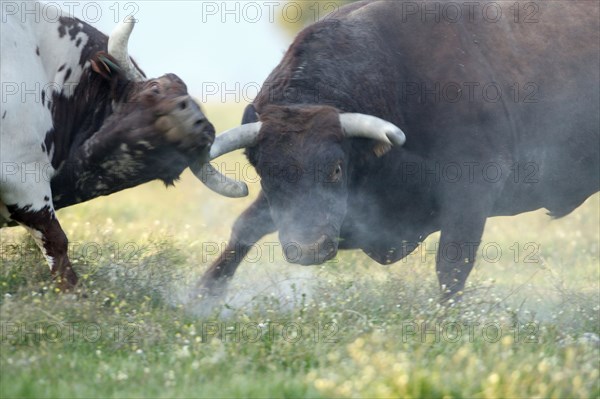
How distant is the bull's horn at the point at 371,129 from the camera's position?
755cm

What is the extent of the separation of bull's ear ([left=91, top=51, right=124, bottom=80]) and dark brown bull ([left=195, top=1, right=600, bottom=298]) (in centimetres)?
91

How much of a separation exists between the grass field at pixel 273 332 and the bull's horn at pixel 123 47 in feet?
4.33

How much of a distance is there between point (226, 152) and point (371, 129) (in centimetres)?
A: 105

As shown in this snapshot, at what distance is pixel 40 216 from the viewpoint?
6.91m

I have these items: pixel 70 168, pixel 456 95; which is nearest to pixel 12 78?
pixel 70 168

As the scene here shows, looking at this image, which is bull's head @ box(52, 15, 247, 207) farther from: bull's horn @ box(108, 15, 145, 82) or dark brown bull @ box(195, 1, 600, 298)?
dark brown bull @ box(195, 1, 600, 298)

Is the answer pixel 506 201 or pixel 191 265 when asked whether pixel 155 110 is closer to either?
pixel 191 265

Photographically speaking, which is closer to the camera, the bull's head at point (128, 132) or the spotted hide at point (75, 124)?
the spotted hide at point (75, 124)

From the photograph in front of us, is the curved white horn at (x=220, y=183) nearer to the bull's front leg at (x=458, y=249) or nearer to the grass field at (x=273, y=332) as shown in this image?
the grass field at (x=273, y=332)

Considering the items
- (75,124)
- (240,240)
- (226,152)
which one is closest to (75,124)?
(75,124)

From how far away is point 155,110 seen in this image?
714cm

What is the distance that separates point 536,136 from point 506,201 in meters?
0.58

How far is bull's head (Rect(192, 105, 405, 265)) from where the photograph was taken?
734cm

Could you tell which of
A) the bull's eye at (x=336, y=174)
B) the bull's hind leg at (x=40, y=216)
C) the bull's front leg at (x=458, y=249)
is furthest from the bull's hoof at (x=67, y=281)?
the bull's front leg at (x=458, y=249)
